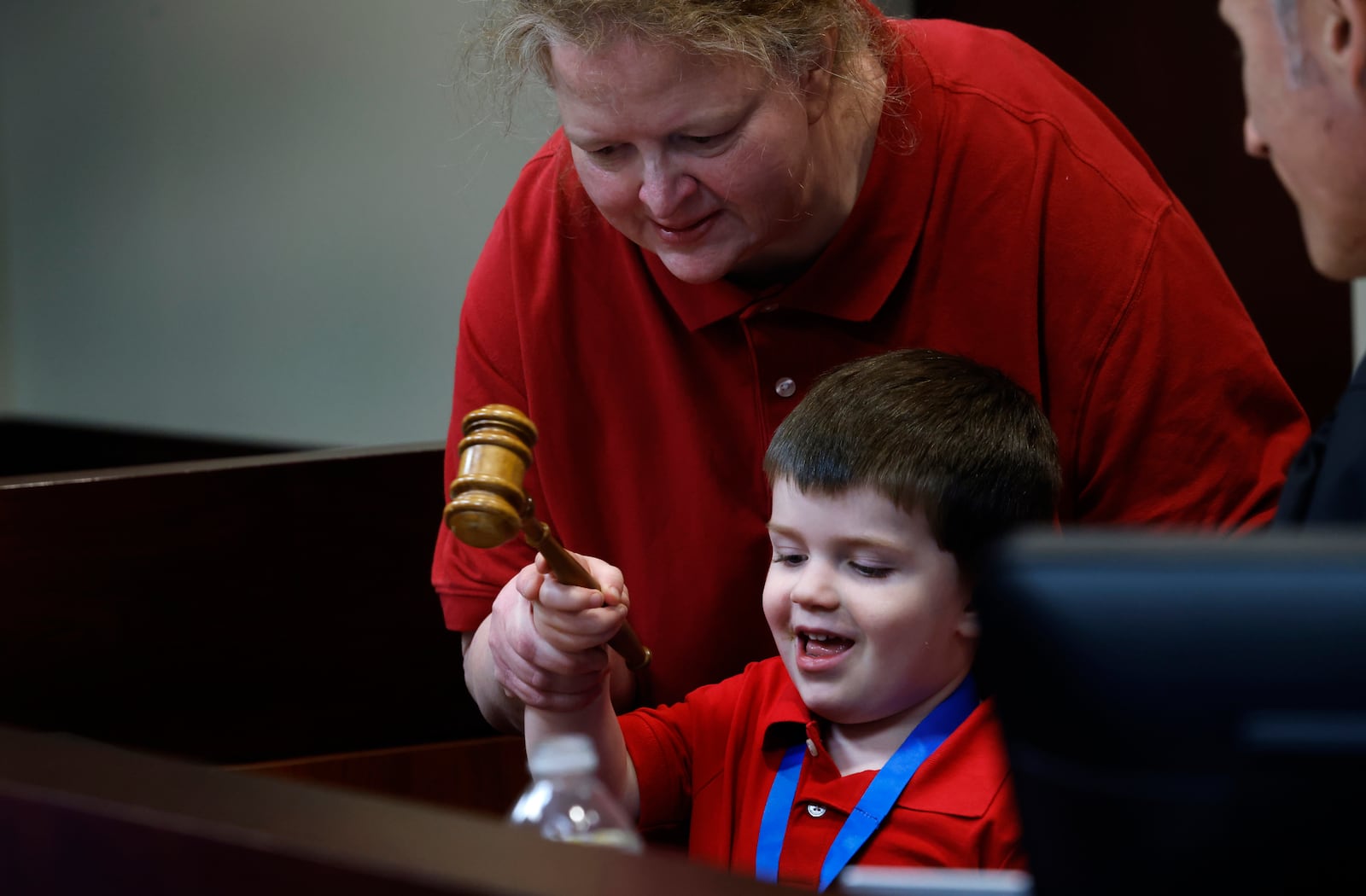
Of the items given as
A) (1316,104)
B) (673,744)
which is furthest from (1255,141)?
(673,744)

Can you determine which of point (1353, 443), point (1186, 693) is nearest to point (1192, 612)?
point (1186, 693)

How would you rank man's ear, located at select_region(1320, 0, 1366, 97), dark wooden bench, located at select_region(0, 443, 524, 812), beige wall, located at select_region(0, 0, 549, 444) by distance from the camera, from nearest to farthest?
man's ear, located at select_region(1320, 0, 1366, 97)
dark wooden bench, located at select_region(0, 443, 524, 812)
beige wall, located at select_region(0, 0, 549, 444)

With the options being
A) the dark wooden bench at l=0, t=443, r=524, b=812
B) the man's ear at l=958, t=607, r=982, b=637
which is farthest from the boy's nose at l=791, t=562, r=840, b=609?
the dark wooden bench at l=0, t=443, r=524, b=812

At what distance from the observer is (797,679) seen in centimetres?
145

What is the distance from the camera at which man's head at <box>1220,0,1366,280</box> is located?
0.82 metres

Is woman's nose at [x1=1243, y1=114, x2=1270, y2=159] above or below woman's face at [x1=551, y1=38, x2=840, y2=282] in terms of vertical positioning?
below

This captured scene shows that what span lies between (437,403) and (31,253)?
2.75m

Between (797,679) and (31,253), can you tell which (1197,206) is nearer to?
(797,679)

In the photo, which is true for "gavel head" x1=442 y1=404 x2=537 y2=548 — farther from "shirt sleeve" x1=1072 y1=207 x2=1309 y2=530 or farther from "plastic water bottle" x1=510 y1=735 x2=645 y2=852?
"shirt sleeve" x1=1072 y1=207 x2=1309 y2=530

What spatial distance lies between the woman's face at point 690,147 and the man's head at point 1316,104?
567 mm

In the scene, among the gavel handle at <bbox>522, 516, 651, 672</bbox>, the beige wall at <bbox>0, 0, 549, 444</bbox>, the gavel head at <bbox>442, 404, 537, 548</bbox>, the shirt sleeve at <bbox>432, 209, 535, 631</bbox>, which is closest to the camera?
the gavel head at <bbox>442, 404, 537, 548</bbox>

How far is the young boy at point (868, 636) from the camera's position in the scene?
1384mm

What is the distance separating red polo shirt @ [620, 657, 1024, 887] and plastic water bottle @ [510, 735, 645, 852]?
1.51 ft

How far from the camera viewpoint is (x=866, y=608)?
1415mm
